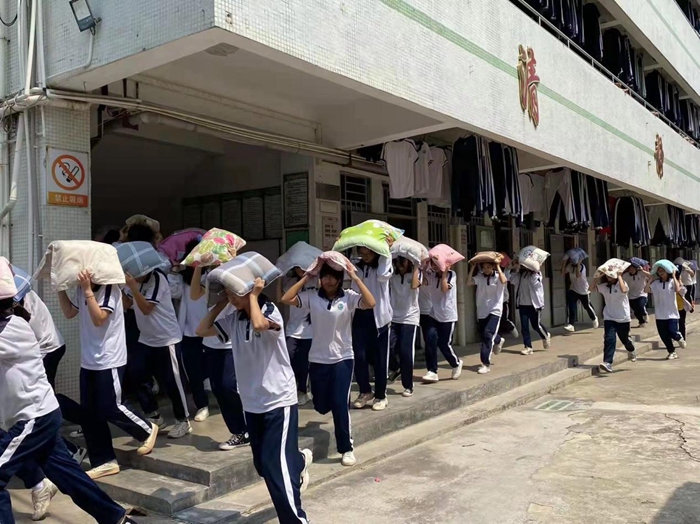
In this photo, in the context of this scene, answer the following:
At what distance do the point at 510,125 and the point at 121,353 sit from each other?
598 centimetres

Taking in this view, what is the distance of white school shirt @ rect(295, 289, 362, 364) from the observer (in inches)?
189

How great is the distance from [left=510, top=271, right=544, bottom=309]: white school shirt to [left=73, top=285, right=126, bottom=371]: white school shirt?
→ 23.9 ft

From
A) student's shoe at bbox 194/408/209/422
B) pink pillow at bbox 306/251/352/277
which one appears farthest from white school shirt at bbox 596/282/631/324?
student's shoe at bbox 194/408/209/422

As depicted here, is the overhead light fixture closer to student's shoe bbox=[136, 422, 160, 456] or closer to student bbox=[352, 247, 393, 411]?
student bbox=[352, 247, 393, 411]

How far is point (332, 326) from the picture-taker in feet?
15.8

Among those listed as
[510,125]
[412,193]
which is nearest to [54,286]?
[412,193]

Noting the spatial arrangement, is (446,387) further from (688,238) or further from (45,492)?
(688,238)

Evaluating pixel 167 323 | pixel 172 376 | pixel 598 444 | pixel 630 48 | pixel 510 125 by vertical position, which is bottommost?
pixel 598 444

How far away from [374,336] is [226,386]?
70.2 inches

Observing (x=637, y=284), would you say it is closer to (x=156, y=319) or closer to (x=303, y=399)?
(x=303, y=399)

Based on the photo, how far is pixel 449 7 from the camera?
23.9 ft

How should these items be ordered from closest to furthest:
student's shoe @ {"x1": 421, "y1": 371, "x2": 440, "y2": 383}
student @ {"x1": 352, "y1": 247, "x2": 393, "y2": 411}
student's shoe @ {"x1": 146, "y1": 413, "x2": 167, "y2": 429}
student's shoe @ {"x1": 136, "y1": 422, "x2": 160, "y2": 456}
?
1. student's shoe @ {"x1": 136, "y1": 422, "x2": 160, "y2": 456}
2. student's shoe @ {"x1": 146, "y1": 413, "x2": 167, "y2": 429}
3. student @ {"x1": 352, "y1": 247, "x2": 393, "y2": 411}
4. student's shoe @ {"x1": 421, "y1": 371, "x2": 440, "y2": 383}

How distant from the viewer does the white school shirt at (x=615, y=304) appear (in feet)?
29.7

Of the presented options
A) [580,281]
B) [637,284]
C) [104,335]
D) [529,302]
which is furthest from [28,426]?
[637,284]
